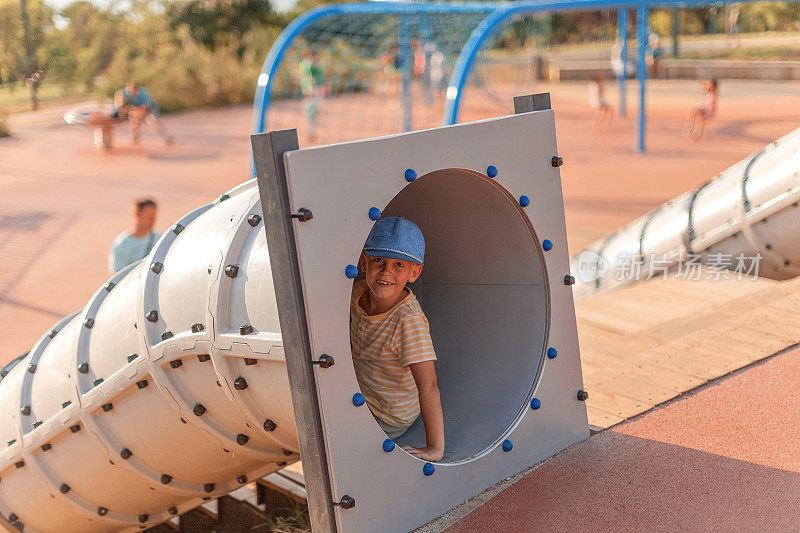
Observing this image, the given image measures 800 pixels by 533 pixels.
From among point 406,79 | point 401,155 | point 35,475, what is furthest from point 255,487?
point 406,79

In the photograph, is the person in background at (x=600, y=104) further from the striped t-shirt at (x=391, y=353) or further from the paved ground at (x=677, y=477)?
the striped t-shirt at (x=391, y=353)

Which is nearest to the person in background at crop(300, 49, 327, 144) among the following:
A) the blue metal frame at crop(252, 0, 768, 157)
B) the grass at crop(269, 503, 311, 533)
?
the blue metal frame at crop(252, 0, 768, 157)

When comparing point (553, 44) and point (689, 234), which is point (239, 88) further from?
point (689, 234)

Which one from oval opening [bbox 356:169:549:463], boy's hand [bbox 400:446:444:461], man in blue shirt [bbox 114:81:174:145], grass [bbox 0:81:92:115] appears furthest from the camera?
man in blue shirt [bbox 114:81:174:145]

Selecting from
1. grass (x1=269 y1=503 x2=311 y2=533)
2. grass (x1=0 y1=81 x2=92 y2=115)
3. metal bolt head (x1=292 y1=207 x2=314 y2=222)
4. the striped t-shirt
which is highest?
grass (x1=0 y1=81 x2=92 y2=115)

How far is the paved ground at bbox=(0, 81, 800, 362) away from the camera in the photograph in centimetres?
989

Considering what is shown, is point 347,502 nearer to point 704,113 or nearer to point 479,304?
point 479,304

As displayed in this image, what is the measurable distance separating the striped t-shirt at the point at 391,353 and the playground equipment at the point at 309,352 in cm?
17

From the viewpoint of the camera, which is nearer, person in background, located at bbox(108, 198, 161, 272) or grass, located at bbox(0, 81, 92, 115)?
person in background, located at bbox(108, 198, 161, 272)

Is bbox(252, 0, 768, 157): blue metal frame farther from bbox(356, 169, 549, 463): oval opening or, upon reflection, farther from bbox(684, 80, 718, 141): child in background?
bbox(356, 169, 549, 463): oval opening

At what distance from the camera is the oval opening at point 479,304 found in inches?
124

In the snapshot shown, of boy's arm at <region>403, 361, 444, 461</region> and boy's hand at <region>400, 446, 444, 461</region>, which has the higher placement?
boy's arm at <region>403, 361, 444, 461</region>

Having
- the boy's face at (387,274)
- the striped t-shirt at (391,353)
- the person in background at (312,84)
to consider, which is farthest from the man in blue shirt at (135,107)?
the boy's face at (387,274)

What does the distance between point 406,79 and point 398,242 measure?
42.4 ft
